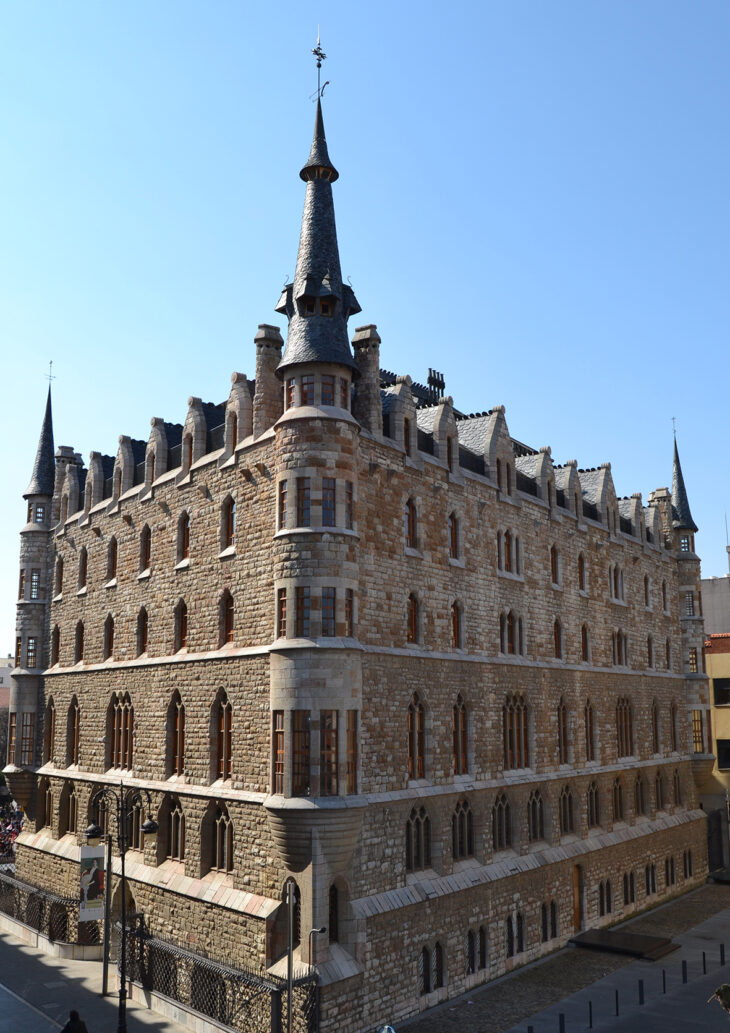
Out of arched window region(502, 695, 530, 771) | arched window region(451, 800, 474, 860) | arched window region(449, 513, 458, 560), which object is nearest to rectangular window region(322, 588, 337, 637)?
arched window region(449, 513, 458, 560)

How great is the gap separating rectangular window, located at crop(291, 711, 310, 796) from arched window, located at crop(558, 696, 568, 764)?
1529 cm

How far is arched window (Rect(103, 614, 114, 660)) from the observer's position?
34.5 metres

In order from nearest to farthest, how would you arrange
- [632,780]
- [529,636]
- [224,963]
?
[224,963]
[529,636]
[632,780]

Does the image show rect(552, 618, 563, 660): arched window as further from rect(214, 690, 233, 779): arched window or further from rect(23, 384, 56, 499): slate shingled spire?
rect(23, 384, 56, 499): slate shingled spire

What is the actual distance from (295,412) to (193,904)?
47.8 ft

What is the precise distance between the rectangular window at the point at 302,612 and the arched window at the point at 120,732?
36.1 ft

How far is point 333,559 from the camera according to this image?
24078 millimetres

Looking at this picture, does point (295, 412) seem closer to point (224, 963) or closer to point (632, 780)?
point (224, 963)

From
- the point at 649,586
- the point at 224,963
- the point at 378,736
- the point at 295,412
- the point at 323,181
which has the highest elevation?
the point at 323,181

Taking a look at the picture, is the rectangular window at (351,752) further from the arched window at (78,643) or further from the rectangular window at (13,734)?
the rectangular window at (13,734)

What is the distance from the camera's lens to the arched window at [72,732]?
36281 millimetres

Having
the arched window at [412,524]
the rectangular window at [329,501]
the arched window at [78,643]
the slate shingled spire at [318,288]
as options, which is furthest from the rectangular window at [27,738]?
the slate shingled spire at [318,288]

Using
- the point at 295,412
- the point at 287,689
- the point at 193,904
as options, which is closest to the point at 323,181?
the point at 295,412

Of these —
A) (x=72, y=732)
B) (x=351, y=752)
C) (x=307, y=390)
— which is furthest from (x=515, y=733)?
(x=72, y=732)
